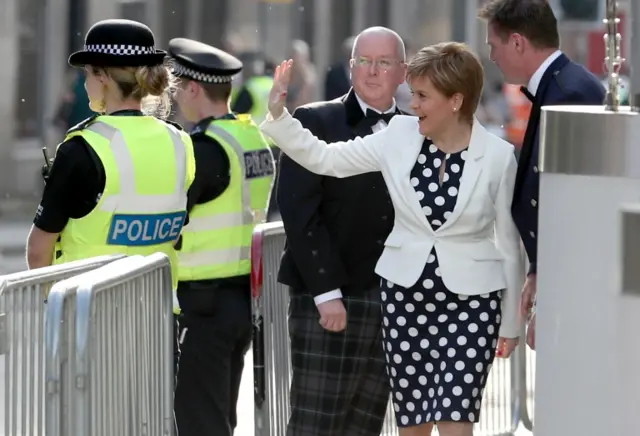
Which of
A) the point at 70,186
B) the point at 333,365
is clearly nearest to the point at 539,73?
the point at 333,365

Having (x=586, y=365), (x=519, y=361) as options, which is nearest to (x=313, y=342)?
(x=586, y=365)

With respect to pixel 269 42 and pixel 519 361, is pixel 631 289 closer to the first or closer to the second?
pixel 519 361

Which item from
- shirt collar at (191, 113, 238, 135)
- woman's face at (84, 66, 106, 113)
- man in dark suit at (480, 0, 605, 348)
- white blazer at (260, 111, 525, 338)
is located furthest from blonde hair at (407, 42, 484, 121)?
shirt collar at (191, 113, 238, 135)

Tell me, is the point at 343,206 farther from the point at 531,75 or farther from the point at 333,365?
the point at 531,75

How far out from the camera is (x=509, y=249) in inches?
204

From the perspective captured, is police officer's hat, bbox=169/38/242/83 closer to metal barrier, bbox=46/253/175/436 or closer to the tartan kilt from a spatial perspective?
the tartan kilt

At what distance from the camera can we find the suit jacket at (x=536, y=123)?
514 cm

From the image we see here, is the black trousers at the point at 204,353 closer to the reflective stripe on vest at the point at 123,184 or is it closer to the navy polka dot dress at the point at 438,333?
the reflective stripe on vest at the point at 123,184

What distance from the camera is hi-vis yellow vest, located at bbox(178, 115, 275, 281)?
620cm

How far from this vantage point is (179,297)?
20.5ft

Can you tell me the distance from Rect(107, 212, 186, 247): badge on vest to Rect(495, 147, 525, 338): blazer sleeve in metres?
1.06

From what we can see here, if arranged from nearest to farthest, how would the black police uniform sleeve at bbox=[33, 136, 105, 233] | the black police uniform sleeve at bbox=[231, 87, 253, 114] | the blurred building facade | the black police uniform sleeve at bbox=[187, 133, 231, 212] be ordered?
1. the black police uniform sleeve at bbox=[33, 136, 105, 233]
2. the black police uniform sleeve at bbox=[187, 133, 231, 212]
3. the black police uniform sleeve at bbox=[231, 87, 253, 114]
4. the blurred building facade

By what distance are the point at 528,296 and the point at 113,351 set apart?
150 cm

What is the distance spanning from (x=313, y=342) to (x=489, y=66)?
22.8 metres
